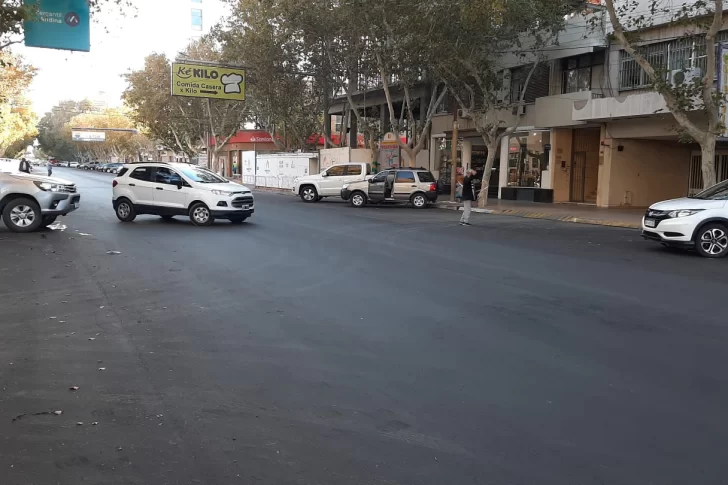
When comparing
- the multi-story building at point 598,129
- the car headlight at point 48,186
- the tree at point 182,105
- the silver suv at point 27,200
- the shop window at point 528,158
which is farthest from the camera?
the tree at point 182,105

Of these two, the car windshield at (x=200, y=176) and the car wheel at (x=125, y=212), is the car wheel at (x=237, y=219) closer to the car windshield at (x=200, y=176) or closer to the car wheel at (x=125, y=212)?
the car windshield at (x=200, y=176)

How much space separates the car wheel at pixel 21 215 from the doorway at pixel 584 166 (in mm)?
22994

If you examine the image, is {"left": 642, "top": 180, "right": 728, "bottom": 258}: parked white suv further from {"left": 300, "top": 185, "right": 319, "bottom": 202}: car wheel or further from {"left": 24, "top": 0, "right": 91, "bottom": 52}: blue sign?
{"left": 300, "top": 185, "right": 319, "bottom": 202}: car wheel

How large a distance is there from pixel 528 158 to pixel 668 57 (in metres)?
8.74

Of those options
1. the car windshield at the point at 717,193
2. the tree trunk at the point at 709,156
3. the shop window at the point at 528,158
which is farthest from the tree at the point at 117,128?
the car windshield at the point at 717,193

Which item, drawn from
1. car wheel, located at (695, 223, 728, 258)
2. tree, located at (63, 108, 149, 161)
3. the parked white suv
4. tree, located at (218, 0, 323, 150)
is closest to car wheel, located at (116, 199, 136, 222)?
the parked white suv

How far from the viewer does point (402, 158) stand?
38.0 meters

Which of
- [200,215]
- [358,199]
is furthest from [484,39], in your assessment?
[200,215]

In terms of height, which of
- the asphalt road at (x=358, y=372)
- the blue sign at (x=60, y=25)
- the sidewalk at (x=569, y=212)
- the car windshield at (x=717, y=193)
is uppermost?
the blue sign at (x=60, y=25)

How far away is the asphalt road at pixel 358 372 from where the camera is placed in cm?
386

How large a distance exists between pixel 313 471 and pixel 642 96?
2286cm

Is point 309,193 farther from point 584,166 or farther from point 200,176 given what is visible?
point 584,166

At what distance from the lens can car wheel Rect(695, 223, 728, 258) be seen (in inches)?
513

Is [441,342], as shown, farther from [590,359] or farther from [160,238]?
[160,238]
